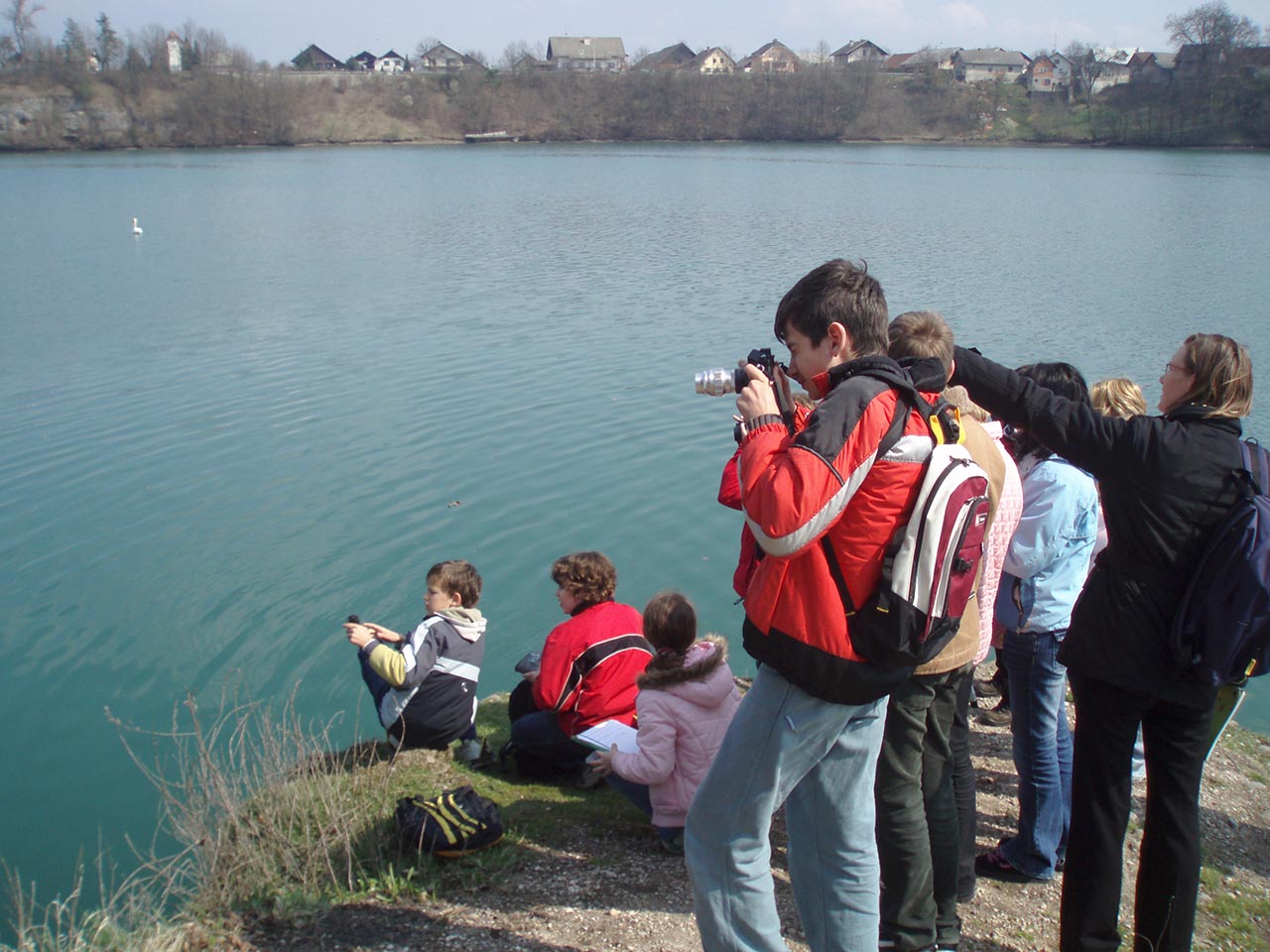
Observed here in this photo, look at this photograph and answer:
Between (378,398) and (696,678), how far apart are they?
9384mm

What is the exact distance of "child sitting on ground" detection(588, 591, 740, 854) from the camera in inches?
141

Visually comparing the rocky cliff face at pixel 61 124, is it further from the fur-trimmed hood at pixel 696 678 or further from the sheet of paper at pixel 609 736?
the fur-trimmed hood at pixel 696 678

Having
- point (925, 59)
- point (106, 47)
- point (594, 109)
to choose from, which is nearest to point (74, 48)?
point (106, 47)

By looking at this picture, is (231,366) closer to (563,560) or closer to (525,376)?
(525,376)

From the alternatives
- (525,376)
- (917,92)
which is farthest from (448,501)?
(917,92)

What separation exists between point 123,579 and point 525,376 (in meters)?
6.34

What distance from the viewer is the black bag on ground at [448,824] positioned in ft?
11.4

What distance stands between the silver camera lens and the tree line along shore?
7063 cm

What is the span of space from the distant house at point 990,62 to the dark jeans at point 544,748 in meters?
111

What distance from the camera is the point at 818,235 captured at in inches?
981

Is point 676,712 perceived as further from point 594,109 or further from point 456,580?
point 594,109

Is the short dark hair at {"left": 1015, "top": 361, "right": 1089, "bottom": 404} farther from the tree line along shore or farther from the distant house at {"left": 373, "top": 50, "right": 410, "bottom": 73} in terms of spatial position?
the distant house at {"left": 373, "top": 50, "right": 410, "bottom": 73}

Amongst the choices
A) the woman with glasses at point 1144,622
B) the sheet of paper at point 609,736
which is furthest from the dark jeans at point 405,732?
the woman with glasses at point 1144,622

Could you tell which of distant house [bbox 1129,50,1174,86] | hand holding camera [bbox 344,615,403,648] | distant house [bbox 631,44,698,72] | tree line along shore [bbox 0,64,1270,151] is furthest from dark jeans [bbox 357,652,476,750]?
distant house [bbox 631,44,698,72]
